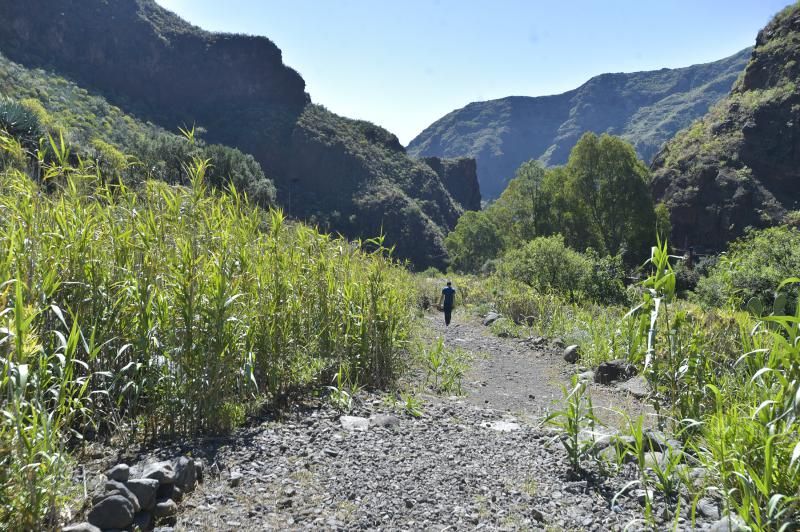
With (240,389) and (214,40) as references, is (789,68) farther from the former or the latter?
(214,40)

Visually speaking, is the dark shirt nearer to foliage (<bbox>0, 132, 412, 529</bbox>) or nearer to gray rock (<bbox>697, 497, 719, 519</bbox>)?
foliage (<bbox>0, 132, 412, 529</bbox>)

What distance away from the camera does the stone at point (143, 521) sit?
2244 mm

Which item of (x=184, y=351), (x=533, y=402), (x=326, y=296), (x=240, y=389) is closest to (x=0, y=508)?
(x=184, y=351)

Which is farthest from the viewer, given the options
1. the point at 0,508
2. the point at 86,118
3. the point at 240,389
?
the point at 86,118

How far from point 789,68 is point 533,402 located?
53484mm

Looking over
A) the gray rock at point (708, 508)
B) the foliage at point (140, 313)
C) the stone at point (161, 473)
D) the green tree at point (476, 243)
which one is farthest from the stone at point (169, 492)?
the green tree at point (476, 243)

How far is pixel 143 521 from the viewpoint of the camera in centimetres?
227

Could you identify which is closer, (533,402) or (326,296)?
(326,296)

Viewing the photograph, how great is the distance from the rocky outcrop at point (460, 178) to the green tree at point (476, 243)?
65332 millimetres

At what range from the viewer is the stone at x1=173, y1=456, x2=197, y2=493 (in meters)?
2.61

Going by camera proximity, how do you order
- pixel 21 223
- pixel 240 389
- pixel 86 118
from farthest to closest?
pixel 86 118, pixel 240 389, pixel 21 223

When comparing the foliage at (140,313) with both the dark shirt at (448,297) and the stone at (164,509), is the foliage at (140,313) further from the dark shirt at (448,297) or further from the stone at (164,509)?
the dark shirt at (448,297)

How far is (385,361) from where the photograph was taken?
524 centimetres

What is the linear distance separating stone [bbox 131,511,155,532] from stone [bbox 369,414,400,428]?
6.24 ft
